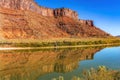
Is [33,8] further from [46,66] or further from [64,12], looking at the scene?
[46,66]

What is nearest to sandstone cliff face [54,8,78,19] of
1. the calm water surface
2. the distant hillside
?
the distant hillside

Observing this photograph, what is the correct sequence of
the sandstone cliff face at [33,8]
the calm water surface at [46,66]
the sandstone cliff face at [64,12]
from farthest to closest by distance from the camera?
the sandstone cliff face at [64,12]
the sandstone cliff face at [33,8]
the calm water surface at [46,66]

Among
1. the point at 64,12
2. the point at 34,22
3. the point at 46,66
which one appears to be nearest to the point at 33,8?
the point at 34,22

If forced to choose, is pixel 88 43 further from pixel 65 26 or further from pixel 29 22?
pixel 65 26

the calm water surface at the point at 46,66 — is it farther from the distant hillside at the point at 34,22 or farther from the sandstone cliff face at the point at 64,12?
the sandstone cliff face at the point at 64,12

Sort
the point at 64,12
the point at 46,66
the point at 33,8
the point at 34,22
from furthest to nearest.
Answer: the point at 64,12 < the point at 33,8 < the point at 34,22 < the point at 46,66

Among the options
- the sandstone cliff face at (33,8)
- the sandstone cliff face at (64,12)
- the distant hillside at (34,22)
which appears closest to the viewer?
the distant hillside at (34,22)

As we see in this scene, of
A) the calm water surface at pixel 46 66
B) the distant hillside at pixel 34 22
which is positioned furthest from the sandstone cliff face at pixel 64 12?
the calm water surface at pixel 46 66

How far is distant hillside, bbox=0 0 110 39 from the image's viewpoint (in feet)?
373

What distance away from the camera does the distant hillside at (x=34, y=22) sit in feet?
373

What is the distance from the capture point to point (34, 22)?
136750 mm

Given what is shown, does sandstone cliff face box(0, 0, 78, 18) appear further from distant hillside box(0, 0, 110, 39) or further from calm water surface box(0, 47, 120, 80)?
calm water surface box(0, 47, 120, 80)

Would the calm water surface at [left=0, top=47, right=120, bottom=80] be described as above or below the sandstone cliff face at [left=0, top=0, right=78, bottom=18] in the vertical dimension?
below

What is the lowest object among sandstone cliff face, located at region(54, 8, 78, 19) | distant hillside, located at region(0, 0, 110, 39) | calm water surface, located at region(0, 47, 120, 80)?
calm water surface, located at region(0, 47, 120, 80)
